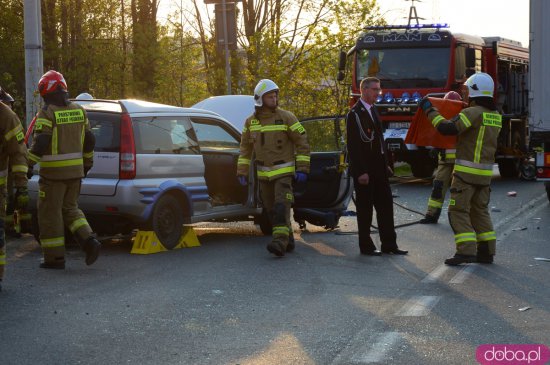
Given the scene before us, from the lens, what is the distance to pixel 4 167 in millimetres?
9203

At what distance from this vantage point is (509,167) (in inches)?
965

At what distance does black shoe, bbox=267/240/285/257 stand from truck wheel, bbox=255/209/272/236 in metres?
1.96

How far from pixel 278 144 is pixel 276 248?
45.2 inches

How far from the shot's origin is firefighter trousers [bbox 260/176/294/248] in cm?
1090

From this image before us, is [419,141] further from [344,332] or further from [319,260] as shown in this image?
[344,332]

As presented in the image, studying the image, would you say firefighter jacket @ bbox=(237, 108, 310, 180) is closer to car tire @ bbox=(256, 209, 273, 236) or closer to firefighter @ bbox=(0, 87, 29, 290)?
car tire @ bbox=(256, 209, 273, 236)

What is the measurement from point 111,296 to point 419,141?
4022mm

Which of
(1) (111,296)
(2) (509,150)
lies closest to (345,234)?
(1) (111,296)

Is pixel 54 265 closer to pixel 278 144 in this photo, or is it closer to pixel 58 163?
pixel 58 163

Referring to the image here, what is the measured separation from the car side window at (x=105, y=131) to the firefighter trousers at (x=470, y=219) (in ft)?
11.2

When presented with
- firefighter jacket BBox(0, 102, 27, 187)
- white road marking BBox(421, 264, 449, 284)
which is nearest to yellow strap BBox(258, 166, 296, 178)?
white road marking BBox(421, 264, 449, 284)

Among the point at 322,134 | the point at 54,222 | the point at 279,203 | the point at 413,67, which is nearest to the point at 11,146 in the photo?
the point at 54,222

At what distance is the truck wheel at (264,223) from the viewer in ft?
42.1
